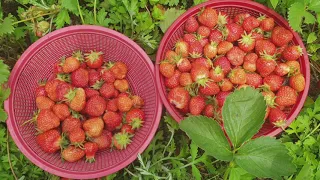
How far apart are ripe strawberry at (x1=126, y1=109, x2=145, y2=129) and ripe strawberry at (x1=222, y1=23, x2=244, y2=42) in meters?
0.50

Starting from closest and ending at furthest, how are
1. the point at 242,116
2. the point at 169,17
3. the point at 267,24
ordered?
the point at 242,116, the point at 267,24, the point at 169,17

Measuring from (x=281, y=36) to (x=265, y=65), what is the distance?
0.14 m

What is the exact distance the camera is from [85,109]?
5.72 feet

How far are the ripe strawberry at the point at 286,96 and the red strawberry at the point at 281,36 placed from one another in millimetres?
191

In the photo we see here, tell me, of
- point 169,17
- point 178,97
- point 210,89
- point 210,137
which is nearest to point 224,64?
point 210,89

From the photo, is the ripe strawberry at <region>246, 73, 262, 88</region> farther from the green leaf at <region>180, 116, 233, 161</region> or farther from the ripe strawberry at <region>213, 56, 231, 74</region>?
the green leaf at <region>180, 116, 233, 161</region>

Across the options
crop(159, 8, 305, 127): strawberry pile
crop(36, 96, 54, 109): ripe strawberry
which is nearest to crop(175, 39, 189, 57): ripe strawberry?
crop(159, 8, 305, 127): strawberry pile

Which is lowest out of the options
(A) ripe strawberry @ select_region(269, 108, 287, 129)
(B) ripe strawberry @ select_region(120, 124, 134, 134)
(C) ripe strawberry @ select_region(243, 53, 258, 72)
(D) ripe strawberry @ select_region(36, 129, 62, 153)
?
(D) ripe strawberry @ select_region(36, 129, 62, 153)

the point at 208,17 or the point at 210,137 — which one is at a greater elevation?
the point at 208,17

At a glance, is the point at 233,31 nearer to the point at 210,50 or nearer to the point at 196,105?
the point at 210,50

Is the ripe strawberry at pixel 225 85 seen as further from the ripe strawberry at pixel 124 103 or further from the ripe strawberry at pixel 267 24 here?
the ripe strawberry at pixel 124 103

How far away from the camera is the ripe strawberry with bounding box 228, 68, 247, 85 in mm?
1718

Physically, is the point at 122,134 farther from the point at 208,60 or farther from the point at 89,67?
the point at 208,60

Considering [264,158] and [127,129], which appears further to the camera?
[127,129]
